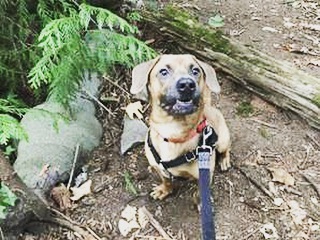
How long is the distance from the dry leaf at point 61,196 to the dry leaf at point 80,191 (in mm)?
44

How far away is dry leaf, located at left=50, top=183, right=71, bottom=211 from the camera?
397cm

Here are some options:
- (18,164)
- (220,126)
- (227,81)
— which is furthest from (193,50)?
(18,164)

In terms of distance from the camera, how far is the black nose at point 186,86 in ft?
10.7

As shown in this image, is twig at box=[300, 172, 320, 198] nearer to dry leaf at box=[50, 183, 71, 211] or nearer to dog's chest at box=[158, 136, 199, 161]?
dog's chest at box=[158, 136, 199, 161]

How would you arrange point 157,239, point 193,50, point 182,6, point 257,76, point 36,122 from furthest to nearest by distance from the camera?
point 182,6, point 193,50, point 257,76, point 36,122, point 157,239

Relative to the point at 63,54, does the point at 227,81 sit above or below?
below

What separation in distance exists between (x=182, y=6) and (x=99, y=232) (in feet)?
9.21

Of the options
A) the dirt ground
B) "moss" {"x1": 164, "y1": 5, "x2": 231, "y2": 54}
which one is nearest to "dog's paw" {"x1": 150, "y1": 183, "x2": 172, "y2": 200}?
the dirt ground

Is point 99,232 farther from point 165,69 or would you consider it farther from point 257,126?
point 257,126

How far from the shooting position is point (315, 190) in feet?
13.3

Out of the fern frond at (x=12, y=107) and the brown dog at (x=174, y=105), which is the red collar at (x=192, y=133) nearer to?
the brown dog at (x=174, y=105)

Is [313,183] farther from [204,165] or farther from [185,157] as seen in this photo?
[204,165]

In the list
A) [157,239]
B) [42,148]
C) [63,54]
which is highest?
[63,54]

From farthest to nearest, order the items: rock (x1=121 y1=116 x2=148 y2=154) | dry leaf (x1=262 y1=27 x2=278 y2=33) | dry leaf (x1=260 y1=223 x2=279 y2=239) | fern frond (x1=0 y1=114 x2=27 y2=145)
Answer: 1. dry leaf (x1=262 y1=27 x2=278 y2=33)
2. rock (x1=121 y1=116 x2=148 y2=154)
3. dry leaf (x1=260 y1=223 x2=279 y2=239)
4. fern frond (x1=0 y1=114 x2=27 y2=145)
